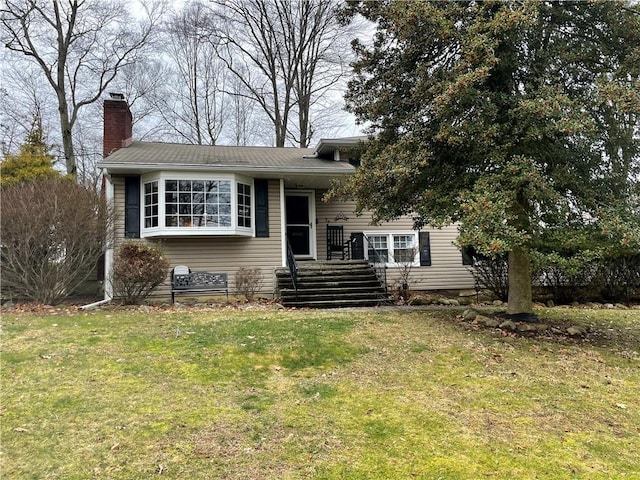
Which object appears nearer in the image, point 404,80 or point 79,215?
point 404,80

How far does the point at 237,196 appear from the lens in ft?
36.0

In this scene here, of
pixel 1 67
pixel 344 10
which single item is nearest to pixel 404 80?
pixel 344 10

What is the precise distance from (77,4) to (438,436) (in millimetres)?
23006

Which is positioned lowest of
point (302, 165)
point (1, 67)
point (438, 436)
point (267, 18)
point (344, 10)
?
point (438, 436)

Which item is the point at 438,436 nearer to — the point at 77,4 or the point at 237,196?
the point at 237,196

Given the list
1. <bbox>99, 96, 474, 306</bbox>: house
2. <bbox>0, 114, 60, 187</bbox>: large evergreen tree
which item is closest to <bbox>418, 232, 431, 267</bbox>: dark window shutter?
<bbox>99, 96, 474, 306</bbox>: house

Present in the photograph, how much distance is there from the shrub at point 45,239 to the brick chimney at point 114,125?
4.26 meters

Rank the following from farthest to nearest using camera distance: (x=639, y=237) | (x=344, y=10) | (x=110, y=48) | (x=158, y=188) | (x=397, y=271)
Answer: (x=110, y=48), (x=397, y=271), (x=158, y=188), (x=344, y=10), (x=639, y=237)

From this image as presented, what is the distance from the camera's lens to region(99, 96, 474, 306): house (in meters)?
10.5

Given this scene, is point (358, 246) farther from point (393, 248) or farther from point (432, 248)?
point (432, 248)

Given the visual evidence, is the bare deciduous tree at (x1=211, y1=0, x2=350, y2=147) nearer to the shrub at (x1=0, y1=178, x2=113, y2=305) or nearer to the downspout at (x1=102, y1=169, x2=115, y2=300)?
the downspout at (x1=102, y1=169, x2=115, y2=300)

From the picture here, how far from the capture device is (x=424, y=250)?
42.9 feet

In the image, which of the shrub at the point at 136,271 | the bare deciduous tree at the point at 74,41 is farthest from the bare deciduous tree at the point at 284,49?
the shrub at the point at 136,271

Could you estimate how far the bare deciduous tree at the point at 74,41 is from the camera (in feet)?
59.9
